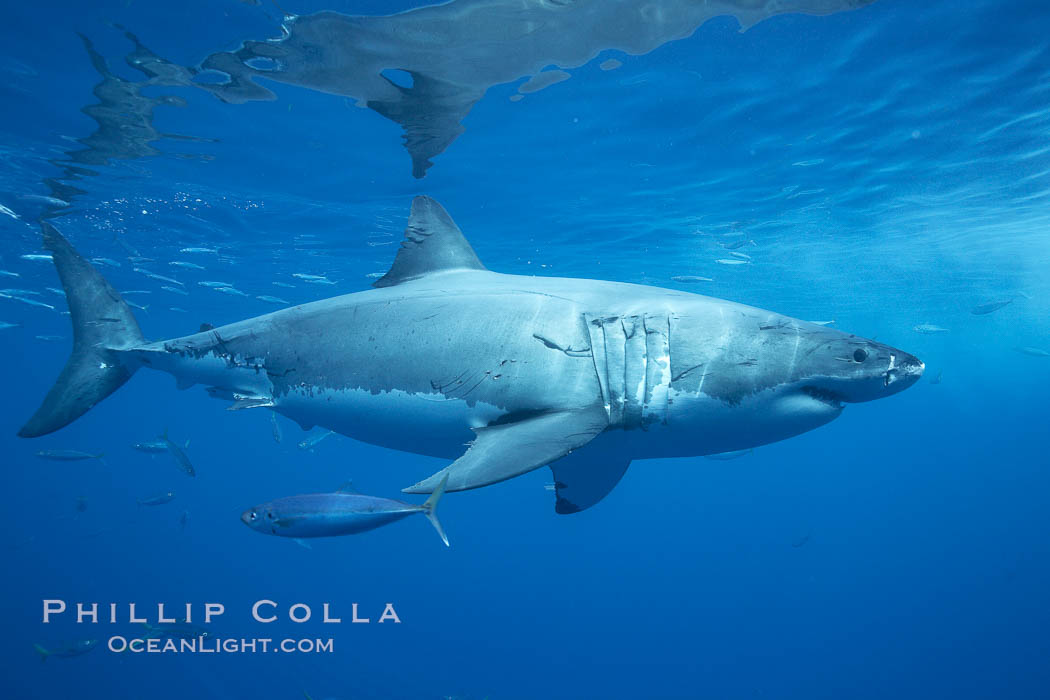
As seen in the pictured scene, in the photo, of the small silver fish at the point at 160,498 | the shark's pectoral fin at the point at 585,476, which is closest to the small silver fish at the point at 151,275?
the small silver fish at the point at 160,498

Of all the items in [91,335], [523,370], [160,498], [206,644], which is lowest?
[206,644]

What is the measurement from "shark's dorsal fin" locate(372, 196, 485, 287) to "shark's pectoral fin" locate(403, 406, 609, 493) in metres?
2.01

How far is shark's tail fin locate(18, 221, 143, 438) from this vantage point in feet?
15.0

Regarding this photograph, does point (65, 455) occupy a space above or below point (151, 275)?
below

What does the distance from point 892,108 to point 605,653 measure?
33.4 metres

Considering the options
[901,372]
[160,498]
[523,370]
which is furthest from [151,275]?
[901,372]

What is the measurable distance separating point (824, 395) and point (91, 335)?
19.0ft

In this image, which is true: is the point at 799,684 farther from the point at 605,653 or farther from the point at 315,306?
the point at 315,306

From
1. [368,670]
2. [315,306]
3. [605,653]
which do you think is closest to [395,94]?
[315,306]

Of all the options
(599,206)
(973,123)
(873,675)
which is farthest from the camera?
(873,675)

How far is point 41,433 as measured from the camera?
4379 millimetres

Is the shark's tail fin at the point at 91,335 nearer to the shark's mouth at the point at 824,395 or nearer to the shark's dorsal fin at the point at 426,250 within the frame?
the shark's dorsal fin at the point at 426,250

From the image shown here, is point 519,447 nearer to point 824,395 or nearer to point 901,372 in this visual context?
point 824,395

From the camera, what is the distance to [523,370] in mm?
2898
